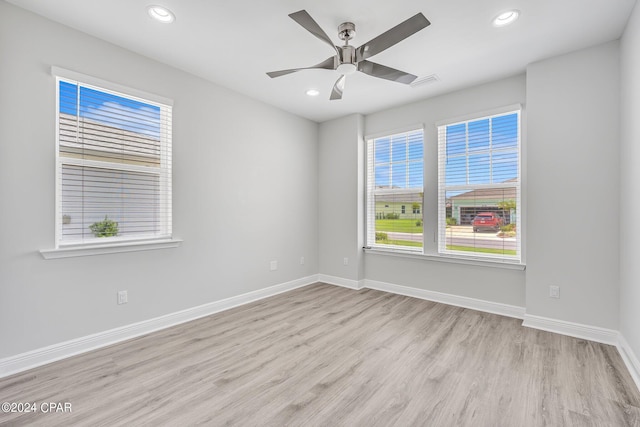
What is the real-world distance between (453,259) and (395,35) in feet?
9.09

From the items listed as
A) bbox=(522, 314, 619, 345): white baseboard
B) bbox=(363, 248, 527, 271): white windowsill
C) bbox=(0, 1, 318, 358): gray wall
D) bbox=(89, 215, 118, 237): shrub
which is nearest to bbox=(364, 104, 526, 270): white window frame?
bbox=(363, 248, 527, 271): white windowsill

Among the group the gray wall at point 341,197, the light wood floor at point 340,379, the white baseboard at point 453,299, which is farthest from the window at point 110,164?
the white baseboard at point 453,299

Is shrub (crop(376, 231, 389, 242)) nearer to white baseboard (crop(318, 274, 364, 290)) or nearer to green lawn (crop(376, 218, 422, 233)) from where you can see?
green lawn (crop(376, 218, 422, 233))

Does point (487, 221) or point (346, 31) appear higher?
point (346, 31)

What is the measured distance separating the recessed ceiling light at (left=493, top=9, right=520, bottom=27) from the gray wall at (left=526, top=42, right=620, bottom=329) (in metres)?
0.95

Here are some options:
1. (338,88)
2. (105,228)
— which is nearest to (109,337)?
(105,228)

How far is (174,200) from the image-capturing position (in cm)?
312

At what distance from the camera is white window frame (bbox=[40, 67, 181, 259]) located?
2.39 metres

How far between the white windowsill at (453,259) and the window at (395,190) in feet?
0.38

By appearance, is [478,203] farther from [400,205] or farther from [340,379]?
[340,379]

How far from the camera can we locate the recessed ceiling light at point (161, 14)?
2.20 metres

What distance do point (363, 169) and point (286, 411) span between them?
3.57 meters

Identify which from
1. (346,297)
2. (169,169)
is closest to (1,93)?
(169,169)

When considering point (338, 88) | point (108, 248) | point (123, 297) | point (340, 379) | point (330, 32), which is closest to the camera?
point (340, 379)
